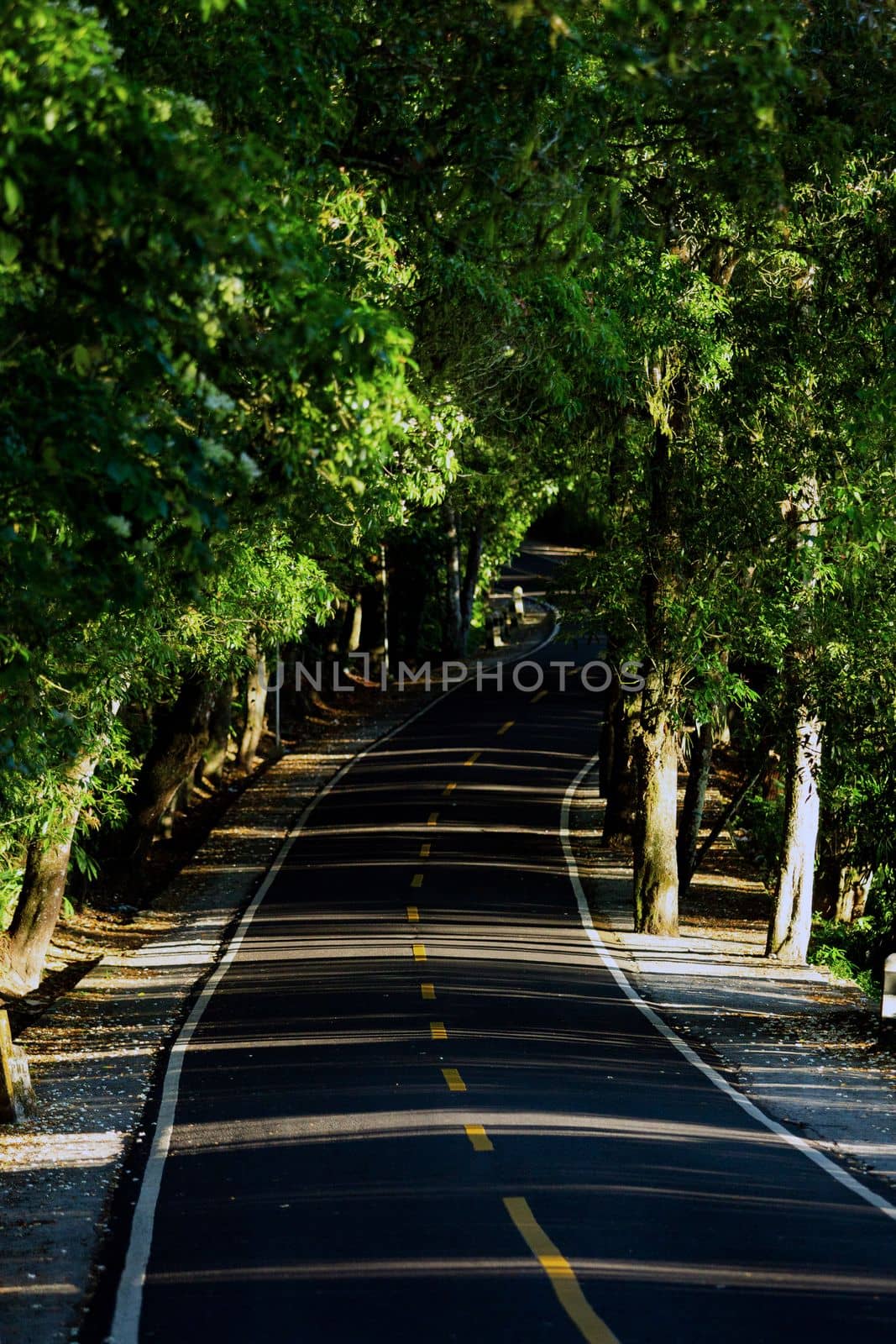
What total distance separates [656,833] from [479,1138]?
44.4 feet

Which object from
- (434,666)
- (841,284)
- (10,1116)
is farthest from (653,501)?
(434,666)

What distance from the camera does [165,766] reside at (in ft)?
106

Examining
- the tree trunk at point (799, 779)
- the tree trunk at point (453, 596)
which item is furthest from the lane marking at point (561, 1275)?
the tree trunk at point (453, 596)

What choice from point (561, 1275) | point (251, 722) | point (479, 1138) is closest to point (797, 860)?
point (479, 1138)

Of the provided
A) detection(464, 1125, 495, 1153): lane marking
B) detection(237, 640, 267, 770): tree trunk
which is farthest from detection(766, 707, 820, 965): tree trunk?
detection(237, 640, 267, 770): tree trunk

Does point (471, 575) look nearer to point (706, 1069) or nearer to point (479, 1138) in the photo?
point (706, 1069)

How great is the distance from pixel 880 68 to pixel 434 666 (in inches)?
1935

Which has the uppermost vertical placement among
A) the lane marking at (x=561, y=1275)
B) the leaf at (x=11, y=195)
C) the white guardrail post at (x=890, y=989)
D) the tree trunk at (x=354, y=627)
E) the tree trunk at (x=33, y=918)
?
the leaf at (x=11, y=195)

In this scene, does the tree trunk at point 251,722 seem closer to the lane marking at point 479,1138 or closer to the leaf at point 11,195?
the lane marking at point 479,1138

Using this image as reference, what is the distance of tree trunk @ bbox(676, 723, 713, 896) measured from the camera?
31.1 meters

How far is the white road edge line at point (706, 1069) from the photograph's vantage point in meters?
11.9

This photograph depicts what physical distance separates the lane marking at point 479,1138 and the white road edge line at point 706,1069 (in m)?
2.40

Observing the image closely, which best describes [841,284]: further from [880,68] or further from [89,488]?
[89,488]

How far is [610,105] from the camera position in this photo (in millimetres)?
14133
